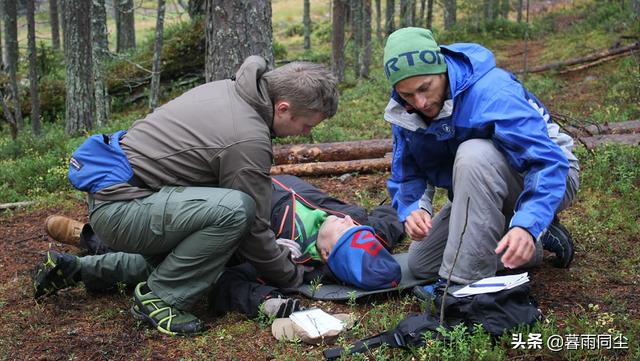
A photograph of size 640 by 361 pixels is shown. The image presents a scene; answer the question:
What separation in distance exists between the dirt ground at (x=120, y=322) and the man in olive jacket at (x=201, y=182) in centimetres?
17

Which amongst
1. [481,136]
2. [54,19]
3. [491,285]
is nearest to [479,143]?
[481,136]

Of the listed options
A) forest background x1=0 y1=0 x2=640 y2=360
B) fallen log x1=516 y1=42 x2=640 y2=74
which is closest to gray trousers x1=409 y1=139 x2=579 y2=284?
forest background x1=0 y1=0 x2=640 y2=360

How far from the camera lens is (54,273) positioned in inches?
161

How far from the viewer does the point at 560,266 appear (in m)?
4.13

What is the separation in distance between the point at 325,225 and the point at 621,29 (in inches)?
512

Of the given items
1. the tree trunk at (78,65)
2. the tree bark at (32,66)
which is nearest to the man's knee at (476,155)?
the tree trunk at (78,65)

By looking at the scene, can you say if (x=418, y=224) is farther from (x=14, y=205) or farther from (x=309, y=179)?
(x=14, y=205)

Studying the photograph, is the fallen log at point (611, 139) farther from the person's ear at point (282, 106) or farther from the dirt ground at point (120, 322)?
the person's ear at point (282, 106)

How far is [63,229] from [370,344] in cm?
271

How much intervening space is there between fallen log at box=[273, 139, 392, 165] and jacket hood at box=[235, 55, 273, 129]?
3191 mm

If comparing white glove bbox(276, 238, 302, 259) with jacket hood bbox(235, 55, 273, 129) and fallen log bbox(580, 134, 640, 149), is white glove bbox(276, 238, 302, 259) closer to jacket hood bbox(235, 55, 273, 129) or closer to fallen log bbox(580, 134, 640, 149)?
jacket hood bbox(235, 55, 273, 129)

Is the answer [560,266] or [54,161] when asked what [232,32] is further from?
[560,266]

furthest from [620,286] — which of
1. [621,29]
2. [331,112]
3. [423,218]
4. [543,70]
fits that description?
[621,29]

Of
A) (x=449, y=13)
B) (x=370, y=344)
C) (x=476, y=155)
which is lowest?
(x=370, y=344)
